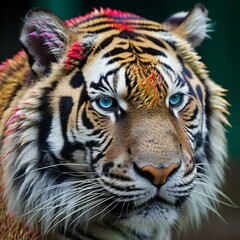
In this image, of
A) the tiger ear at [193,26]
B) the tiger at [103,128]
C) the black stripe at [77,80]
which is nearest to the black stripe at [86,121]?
the tiger at [103,128]

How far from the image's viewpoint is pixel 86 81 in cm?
290

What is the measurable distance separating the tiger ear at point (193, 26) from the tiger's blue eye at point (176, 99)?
37 centimetres

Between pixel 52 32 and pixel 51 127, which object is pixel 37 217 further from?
pixel 52 32

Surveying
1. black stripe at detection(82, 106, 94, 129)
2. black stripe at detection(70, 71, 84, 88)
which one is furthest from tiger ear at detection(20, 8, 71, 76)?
black stripe at detection(82, 106, 94, 129)

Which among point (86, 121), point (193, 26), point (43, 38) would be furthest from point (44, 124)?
point (193, 26)

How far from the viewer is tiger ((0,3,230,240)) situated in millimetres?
2760

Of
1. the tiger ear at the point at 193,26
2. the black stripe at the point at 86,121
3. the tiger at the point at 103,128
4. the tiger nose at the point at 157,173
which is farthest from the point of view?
the tiger ear at the point at 193,26

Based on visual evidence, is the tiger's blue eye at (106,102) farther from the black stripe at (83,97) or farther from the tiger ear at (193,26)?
the tiger ear at (193,26)

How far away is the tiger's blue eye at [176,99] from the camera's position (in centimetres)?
291

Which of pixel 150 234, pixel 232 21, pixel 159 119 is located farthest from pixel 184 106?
pixel 232 21

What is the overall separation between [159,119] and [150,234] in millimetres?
614

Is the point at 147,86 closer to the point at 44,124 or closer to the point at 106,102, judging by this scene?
the point at 106,102

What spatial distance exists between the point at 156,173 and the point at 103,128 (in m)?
0.31

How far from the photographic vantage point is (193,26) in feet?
10.7
